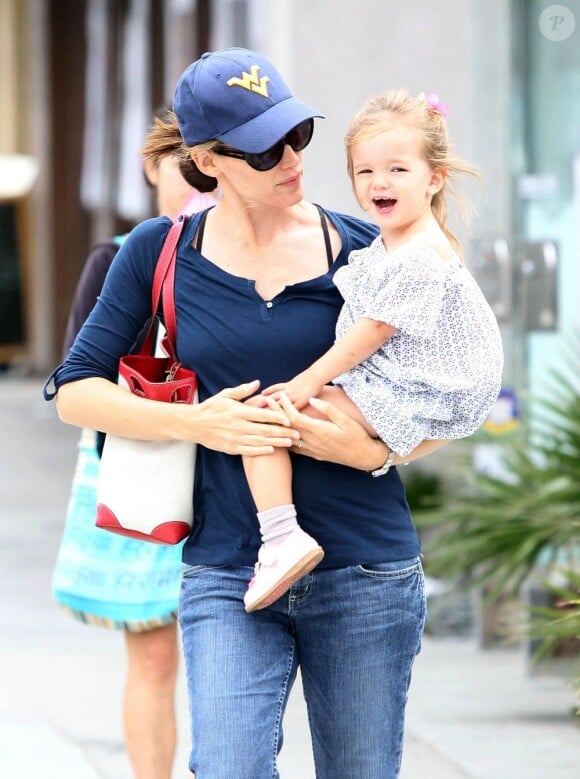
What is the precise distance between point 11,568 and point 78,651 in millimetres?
1796

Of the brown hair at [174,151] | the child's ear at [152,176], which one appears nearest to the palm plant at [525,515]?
the child's ear at [152,176]

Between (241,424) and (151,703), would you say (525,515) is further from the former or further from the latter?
(241,424)

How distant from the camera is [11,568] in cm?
829

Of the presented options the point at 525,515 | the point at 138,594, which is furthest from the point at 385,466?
the point at 525,515

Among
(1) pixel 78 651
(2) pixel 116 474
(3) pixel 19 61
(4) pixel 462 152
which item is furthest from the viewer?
(3) pixel 19 61

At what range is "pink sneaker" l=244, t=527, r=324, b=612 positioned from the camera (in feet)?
8.69

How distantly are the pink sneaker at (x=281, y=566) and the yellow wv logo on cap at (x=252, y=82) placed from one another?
0.76 meters

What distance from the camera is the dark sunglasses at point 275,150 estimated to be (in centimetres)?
277

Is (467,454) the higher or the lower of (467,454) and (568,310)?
the lower

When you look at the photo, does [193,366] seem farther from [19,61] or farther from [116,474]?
[19,61]

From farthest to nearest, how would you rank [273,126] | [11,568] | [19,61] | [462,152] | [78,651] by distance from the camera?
[19,61], [11,568], [462,152], [78,651], [273,126]

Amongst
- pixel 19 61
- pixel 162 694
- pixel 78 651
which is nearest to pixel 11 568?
pixel 78 651

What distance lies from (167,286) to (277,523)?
49cm

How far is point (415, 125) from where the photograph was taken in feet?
9.21
